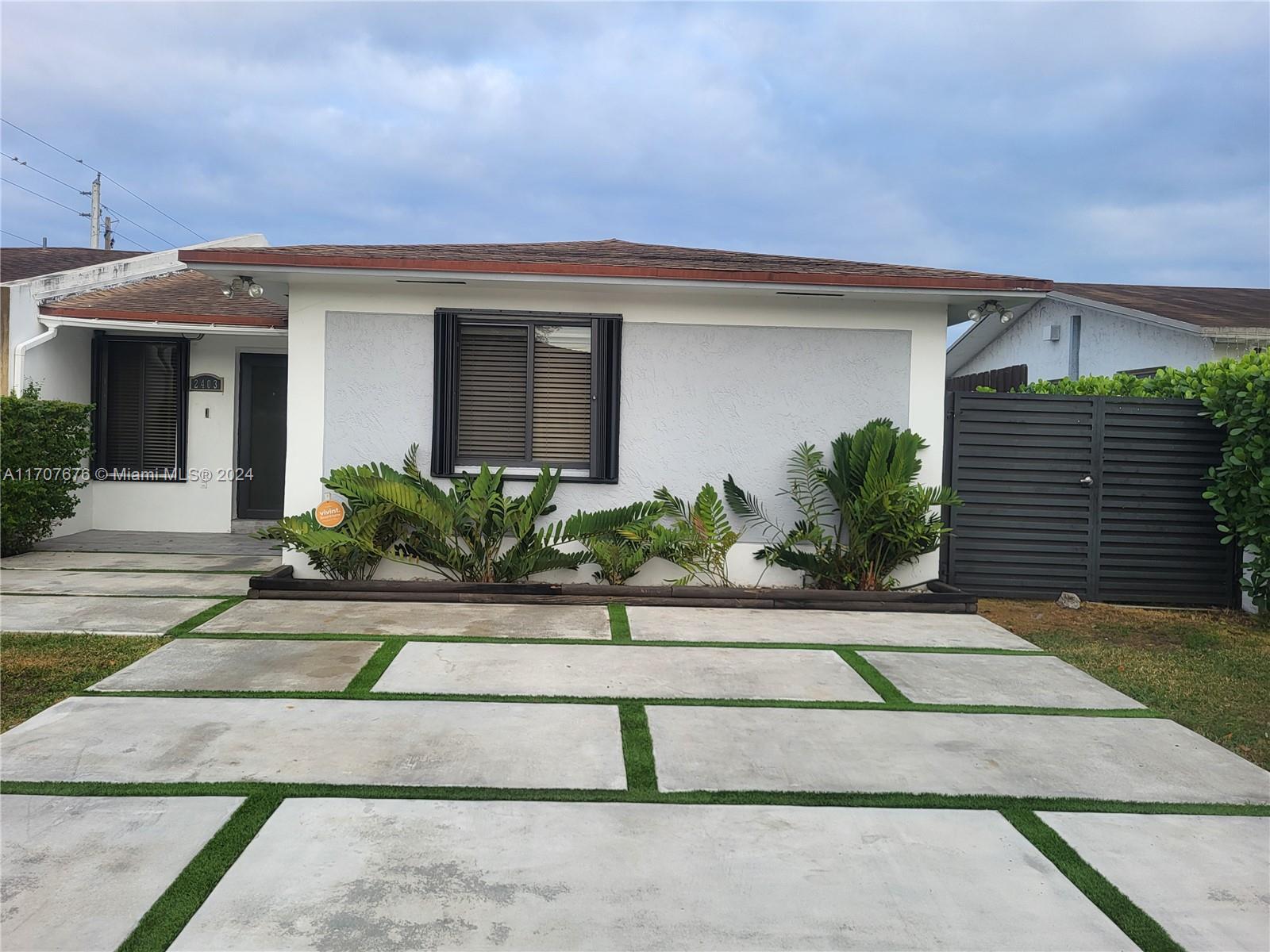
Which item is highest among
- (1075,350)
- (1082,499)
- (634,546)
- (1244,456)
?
(1075,350)

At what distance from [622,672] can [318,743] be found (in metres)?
1.94

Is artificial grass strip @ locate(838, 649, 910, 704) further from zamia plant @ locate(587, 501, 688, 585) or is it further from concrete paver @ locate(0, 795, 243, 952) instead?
concrete paver @ locate(0, 795, 243, 952)

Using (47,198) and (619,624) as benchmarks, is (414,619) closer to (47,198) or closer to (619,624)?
(619,624)

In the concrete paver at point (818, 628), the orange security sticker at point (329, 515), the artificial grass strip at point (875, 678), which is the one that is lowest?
the artificial grass strip at point (875, 678)


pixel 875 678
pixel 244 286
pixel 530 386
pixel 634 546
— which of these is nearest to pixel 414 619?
pixel 634 546

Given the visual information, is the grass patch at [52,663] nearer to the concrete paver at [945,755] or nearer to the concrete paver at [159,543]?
the concrete paver at [945,755]

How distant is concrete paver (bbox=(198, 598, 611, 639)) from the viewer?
659 cm

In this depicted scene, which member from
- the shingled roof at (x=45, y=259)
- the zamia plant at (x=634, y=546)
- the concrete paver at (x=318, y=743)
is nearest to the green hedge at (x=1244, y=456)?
the zamia plant at (x=634, y=546)

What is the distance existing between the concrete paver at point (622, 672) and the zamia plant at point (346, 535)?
1.73m

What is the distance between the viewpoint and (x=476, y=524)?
311 inches

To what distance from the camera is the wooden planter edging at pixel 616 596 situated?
778 cm

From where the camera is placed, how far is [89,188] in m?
30.4

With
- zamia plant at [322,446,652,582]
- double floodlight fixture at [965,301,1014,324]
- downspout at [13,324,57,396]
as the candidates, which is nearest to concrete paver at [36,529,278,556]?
downspout at [13,324,57,396]

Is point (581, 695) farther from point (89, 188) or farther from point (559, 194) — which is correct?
point (559, 194)
